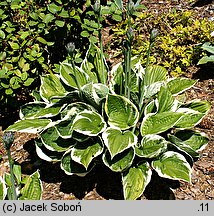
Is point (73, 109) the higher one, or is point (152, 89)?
point (152, 89)

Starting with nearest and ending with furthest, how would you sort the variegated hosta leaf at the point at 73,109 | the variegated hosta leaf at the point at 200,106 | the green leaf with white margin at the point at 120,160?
the green leaf with white margin at the point at 120,160 < the variegated hosta leaf at the point at 73,109 < the variegated hosta leaf at the point at 200,106

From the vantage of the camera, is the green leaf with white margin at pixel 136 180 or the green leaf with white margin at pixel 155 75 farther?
the green leaf with white margin at pixel 155 75

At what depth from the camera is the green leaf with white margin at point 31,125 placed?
405 cm

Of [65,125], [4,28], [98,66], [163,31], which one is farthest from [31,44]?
[163,31]

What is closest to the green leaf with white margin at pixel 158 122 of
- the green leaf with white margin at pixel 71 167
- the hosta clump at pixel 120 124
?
the hosta clump at pixel 120 124

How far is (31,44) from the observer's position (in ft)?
14.9

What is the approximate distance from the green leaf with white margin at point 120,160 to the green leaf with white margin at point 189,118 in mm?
477

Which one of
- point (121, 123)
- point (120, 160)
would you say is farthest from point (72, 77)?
point (120, 160)

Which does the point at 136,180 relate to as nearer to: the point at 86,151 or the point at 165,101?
the point at 86,151

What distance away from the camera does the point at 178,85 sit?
14.0 ft

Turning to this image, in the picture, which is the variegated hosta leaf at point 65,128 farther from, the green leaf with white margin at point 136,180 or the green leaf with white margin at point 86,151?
the green leaf with white margin at point 136,180

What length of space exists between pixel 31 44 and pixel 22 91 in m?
0.52

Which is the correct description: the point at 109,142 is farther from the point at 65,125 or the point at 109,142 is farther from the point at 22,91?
the point at 22,91

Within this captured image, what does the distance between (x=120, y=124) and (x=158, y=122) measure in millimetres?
295
